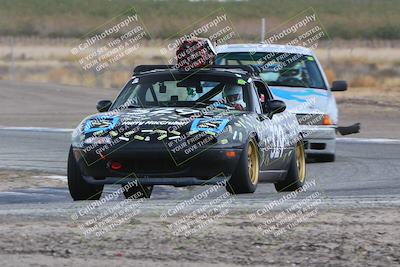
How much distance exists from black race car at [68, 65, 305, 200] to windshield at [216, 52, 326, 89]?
519cm

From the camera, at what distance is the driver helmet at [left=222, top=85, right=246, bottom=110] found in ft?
42.3

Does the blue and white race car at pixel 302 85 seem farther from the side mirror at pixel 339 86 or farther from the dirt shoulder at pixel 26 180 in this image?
the dirt shoulder at pixel 26 180

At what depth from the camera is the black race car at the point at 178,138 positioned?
1159cm

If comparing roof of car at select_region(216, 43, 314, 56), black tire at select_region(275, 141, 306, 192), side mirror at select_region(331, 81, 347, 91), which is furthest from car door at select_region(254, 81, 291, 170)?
roof of car at select_region(216, 43, 314, 56)

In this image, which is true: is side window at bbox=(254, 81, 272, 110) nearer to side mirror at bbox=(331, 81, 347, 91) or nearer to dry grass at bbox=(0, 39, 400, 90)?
side mirror at bbox=(331, 81, 347, 91)

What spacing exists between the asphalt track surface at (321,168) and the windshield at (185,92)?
1.01 m

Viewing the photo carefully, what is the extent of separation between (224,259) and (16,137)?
1483cm

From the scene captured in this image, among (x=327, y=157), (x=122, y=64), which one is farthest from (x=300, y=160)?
(x=122, y=64)

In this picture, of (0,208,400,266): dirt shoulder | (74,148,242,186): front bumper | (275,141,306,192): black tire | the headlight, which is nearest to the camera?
(0,208,400,266): dirt shoulder

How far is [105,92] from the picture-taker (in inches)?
1462

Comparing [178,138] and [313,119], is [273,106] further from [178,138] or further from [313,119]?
[313,119]

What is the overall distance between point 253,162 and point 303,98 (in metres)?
5.39

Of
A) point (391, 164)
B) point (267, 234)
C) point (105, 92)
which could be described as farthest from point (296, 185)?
point (105, 92)

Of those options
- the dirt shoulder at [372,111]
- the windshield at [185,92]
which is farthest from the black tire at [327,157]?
the dirt shoulder at [372,111]
